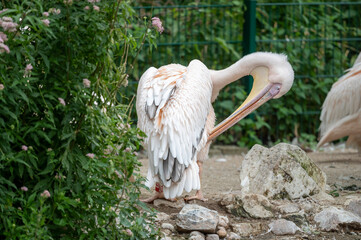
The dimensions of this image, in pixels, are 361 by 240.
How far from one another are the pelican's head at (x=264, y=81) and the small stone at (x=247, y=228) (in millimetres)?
1217

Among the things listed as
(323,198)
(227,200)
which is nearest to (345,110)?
(323,198)

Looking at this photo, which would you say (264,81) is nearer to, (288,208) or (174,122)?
(174,122)

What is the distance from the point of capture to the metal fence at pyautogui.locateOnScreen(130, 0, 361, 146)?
368 inches

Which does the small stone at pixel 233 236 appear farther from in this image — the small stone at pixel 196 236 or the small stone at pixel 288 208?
the small stone at pixel 288 208

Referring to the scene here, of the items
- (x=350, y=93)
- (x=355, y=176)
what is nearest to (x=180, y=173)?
(x=355, y=176)

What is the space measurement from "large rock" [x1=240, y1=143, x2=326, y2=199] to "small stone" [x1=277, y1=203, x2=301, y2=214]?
0.27 metres

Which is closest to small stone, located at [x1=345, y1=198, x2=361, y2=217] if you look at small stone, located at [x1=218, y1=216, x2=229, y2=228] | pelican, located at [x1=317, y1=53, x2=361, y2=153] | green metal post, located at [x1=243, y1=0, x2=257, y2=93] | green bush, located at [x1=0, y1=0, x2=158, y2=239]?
small stone, located at [x1=218, y1=216, x2=229, y2=228]

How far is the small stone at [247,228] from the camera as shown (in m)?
4.59

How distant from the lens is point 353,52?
10711mm

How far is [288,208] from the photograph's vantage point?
503cm

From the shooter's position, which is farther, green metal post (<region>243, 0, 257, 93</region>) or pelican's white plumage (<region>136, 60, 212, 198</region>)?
green metal post (<region>243, 0, 257, 93</region>)

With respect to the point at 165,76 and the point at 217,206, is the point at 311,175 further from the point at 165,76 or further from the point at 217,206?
the point at 165,76

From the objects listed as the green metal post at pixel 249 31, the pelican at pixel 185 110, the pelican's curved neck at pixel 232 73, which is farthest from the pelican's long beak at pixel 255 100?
the green metal post at pixel 249 31

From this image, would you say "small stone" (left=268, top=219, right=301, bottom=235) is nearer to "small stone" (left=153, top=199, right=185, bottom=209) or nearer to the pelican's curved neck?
"small stone" (left=153, top=199, right=185, bottom=209)
